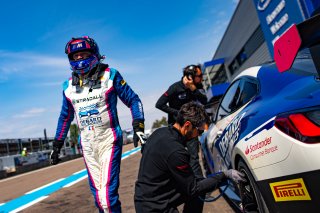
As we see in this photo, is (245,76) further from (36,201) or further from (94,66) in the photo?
(36,201)

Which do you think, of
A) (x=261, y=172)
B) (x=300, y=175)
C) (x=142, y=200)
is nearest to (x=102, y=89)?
(x=142, y=200)

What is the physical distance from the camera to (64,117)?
11.4ft

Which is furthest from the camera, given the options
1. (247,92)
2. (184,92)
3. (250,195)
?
(184,92)

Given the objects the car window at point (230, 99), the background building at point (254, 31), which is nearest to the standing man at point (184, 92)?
the background building at point (254, 31)

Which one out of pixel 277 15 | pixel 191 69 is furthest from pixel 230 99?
pixel 277 15

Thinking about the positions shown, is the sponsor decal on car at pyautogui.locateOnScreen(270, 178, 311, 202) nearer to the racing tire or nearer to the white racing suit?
the racing tire

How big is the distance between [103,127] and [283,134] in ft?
5.78

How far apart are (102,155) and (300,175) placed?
1825 millimetres

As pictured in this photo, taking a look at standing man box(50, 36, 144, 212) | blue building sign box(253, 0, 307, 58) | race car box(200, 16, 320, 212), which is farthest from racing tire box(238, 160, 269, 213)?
blue building sign box(253, 0, 307, 58)

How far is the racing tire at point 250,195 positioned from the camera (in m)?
2.26

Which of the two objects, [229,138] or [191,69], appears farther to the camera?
[191,69]

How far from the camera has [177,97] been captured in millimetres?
4586

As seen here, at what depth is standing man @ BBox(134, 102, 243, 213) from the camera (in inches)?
89.5

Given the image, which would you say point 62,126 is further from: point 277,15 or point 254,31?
point 254,31
